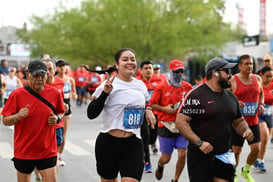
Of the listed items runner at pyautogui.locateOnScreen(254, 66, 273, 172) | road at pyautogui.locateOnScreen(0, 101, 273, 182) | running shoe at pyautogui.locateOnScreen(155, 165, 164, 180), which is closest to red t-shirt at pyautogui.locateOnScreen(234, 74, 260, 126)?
road at pyautogui.locateOnScreen(0, 101, 273, 182)

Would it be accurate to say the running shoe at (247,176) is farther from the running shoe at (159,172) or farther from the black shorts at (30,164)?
the black shorts at (30,164)

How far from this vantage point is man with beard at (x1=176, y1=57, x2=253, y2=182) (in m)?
6.23

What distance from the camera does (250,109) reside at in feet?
30.5

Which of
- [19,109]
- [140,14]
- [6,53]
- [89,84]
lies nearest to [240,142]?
[19,109]

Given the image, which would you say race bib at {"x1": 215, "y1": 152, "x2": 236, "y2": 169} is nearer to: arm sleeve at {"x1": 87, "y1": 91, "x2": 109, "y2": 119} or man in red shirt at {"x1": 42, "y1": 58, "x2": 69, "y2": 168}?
arm sleeve at {"x1": 87, "y1": 91, "x2": 109, "y2": 119}

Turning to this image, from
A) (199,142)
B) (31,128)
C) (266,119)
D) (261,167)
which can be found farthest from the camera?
(266,119)

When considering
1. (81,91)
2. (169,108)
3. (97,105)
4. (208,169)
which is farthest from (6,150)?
(81,91)

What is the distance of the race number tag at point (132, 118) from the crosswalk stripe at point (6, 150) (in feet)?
20.8

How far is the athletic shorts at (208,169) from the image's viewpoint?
20.5 feet

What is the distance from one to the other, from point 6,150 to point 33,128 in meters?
7.08

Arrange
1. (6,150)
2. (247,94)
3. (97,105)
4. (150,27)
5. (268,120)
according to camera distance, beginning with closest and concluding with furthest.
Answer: (97,105) → (247,94) → (268,120) → (6,150) → (150,27)

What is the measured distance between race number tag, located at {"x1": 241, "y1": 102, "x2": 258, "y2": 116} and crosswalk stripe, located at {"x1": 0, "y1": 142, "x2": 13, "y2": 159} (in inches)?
203

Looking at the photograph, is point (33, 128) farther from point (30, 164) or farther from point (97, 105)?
point (97, 105)

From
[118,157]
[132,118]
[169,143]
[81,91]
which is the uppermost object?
[132,118]
